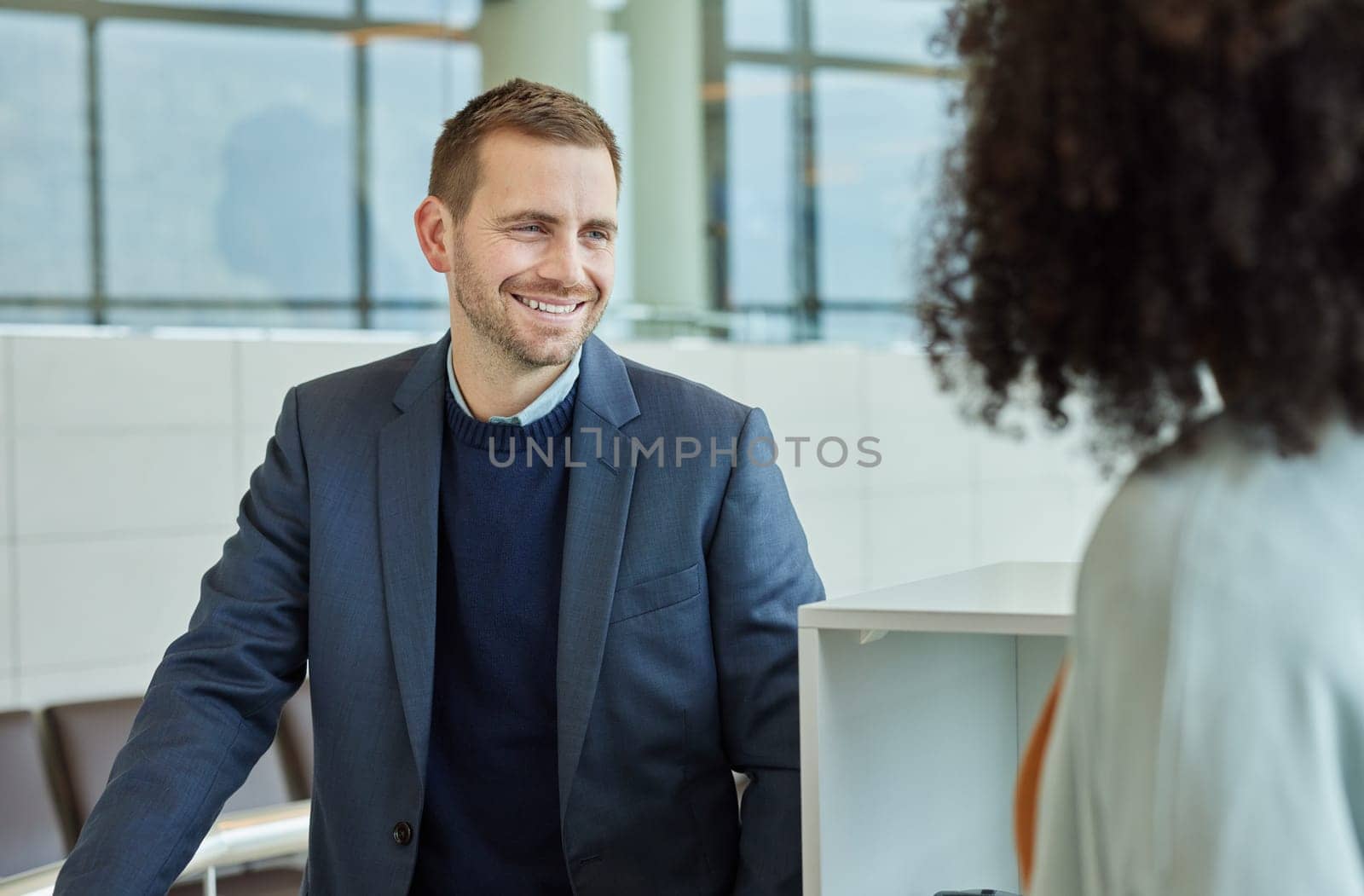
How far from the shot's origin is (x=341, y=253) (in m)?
4.13

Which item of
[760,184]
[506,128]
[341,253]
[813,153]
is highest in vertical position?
[813,153]

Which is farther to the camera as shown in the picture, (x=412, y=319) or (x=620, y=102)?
(x=620, y=102)

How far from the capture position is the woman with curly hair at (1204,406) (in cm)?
61

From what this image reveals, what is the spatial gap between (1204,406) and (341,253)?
145 inches

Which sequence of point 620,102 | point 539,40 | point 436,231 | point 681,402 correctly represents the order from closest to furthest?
point 681,402 → point 436,231 → point 539,40 → point 620,102

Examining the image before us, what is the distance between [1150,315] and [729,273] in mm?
4820

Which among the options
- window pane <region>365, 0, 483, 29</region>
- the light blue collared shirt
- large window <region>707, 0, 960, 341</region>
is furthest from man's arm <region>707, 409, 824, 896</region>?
large window <region>707, 0, 960, 341</region>

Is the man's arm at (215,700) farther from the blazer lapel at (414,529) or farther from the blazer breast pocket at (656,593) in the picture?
the blazer breast pocket at (656,593)

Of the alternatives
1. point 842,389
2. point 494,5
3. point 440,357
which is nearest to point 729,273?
point 842,389

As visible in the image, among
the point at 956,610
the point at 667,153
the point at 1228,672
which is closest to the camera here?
the point at 1228,672

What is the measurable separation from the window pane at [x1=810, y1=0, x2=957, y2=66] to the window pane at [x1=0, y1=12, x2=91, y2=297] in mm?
3095

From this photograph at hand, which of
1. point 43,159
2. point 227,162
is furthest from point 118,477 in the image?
point 227,162

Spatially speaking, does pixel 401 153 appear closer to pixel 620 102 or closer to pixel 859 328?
pixel 620 102

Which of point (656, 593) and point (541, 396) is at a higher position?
point (541, 396)
